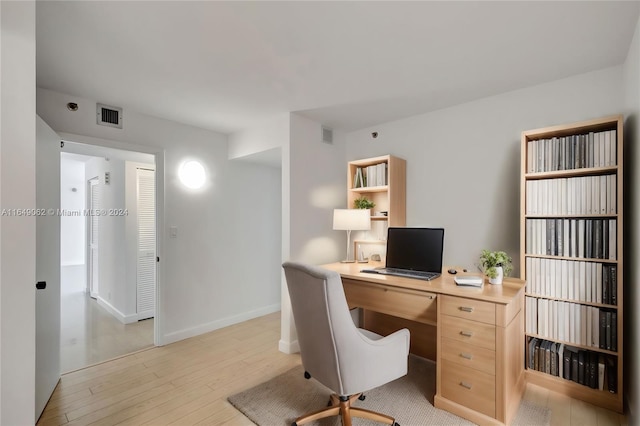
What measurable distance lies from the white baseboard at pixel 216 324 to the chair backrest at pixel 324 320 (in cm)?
223

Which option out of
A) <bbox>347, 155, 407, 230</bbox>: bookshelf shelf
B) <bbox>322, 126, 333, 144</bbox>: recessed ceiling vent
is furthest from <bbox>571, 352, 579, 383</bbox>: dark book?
<bbox>322, 126, 333, 144</bbox>: recessed ceiling vent

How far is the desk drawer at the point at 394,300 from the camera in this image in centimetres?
218

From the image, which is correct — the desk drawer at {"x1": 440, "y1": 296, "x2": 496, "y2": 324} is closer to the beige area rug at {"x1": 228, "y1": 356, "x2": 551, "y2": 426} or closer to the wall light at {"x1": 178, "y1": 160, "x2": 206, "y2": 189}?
the beige area rug at {"x1": 228, "y1": 356, "x2": 551, "y2": 426}

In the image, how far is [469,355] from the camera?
1.98 m

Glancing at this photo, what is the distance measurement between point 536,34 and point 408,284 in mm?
1794

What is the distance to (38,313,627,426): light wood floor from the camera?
6.71 ft

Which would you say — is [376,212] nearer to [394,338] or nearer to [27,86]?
[394,338]

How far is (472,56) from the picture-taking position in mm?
2086

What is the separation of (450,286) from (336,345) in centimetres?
100

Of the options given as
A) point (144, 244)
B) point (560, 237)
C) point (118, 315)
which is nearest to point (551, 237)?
point (560, 237)

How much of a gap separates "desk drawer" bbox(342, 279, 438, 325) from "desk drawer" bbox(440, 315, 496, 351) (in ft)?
0.35

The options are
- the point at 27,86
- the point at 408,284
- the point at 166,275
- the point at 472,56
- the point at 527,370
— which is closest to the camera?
the point at 27,86

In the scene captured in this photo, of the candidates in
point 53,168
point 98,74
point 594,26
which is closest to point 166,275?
point 53,168

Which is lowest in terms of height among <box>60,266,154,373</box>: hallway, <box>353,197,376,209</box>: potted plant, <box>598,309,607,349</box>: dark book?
<box>60,266,154,373</box>: hallway
